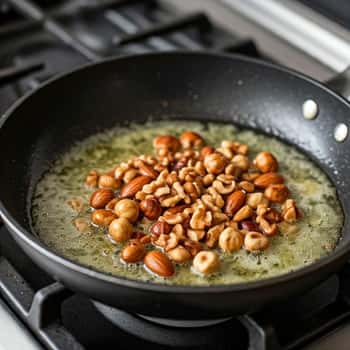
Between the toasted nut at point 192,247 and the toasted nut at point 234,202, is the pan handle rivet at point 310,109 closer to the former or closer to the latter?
the toasted nut at point 234,202

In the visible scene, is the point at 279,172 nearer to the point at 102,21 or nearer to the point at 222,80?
the point at 222,80

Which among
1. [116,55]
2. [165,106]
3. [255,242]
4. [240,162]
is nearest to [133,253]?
[255,242]

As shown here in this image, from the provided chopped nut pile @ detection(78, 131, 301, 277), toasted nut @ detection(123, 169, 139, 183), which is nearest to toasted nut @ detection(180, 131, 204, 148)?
chopped nut pile @ detection(78, 131, 301, 277)

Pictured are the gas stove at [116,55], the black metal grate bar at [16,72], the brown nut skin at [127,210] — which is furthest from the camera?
the black metal grate bar at [16,72]

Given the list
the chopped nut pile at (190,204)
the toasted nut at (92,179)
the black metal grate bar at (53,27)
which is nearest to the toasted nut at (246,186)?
the chopped nut pile at (190,204)

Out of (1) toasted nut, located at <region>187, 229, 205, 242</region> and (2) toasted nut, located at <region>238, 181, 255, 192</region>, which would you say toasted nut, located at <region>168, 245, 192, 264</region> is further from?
(2) toasted nut, located at <region>238, 181, 255, 192</region>

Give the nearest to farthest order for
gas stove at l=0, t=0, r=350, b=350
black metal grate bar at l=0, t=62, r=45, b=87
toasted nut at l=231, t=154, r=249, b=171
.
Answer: gas stove at l=0, t=0, r=350, b=350
toasted nut at l=231, t=154, r=249, b=171
black metal grate bar at l=0, t=62, r=45, b=87

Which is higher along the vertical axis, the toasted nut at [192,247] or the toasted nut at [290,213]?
the toasted nut at [290,213]

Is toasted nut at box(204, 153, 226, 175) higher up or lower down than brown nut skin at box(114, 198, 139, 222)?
higher up
